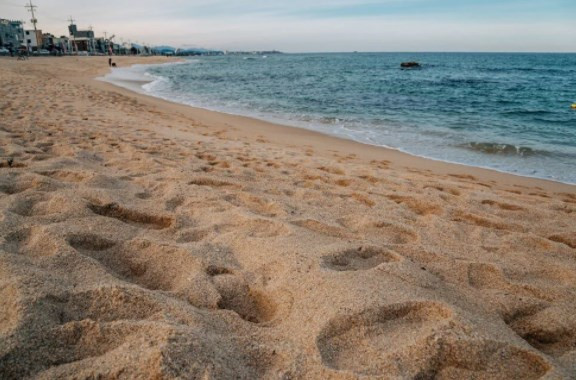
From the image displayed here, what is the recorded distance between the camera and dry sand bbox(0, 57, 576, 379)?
1265 mm

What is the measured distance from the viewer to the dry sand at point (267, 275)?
1265 millimetres

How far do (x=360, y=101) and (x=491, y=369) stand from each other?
44.7 ft

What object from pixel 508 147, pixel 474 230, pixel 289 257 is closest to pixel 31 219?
pixel 289 257

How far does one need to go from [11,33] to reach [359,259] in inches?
3912

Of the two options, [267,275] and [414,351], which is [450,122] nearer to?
[267,275]

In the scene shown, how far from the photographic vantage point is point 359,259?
7.07ft

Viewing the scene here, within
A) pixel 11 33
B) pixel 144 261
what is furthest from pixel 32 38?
pixel 144 261

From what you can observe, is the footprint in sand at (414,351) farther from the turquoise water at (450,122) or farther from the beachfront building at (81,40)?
the beachfront building at (81,40)

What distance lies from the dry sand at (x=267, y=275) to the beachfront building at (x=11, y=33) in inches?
3482

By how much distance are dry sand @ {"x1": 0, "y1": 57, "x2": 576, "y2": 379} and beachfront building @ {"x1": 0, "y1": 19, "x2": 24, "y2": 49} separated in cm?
8845

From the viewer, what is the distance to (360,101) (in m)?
14.2

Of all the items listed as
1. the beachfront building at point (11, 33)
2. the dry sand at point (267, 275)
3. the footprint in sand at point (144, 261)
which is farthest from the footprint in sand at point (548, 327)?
the beachfront building at point (11, 33)

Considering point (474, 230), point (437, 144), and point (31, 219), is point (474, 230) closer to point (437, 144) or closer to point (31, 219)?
point (31, 219)

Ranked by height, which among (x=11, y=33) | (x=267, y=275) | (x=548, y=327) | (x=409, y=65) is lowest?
(x=548, y=327)
